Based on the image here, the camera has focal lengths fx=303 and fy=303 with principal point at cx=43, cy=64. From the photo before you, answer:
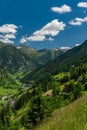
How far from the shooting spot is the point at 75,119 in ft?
40.2

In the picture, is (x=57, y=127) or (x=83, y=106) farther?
(x=83, y=106)

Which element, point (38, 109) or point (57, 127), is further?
point (38, 109)

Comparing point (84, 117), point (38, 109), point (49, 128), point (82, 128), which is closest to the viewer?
point (82, 128)

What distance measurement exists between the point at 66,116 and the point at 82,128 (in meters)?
2.46

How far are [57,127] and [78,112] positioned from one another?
4.18ft

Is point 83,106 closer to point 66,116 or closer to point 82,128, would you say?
point 66,116

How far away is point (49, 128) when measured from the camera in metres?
13.0

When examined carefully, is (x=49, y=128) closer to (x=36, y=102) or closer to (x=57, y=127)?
(x=57, y=127)

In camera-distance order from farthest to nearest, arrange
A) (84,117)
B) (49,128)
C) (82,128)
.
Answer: (49,128) < (84,117) < (82,128)

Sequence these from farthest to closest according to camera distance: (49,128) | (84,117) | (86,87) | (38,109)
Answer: (86,87) → (38,109) → (49,128) → (84,117)

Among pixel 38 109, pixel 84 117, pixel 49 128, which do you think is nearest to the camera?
A: pixel 84 117

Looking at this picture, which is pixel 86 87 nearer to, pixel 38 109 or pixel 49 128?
pixel 38 109

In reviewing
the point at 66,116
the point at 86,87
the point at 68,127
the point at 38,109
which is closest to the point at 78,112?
the point at 66,116

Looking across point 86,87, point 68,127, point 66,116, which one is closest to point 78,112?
point 66,116
